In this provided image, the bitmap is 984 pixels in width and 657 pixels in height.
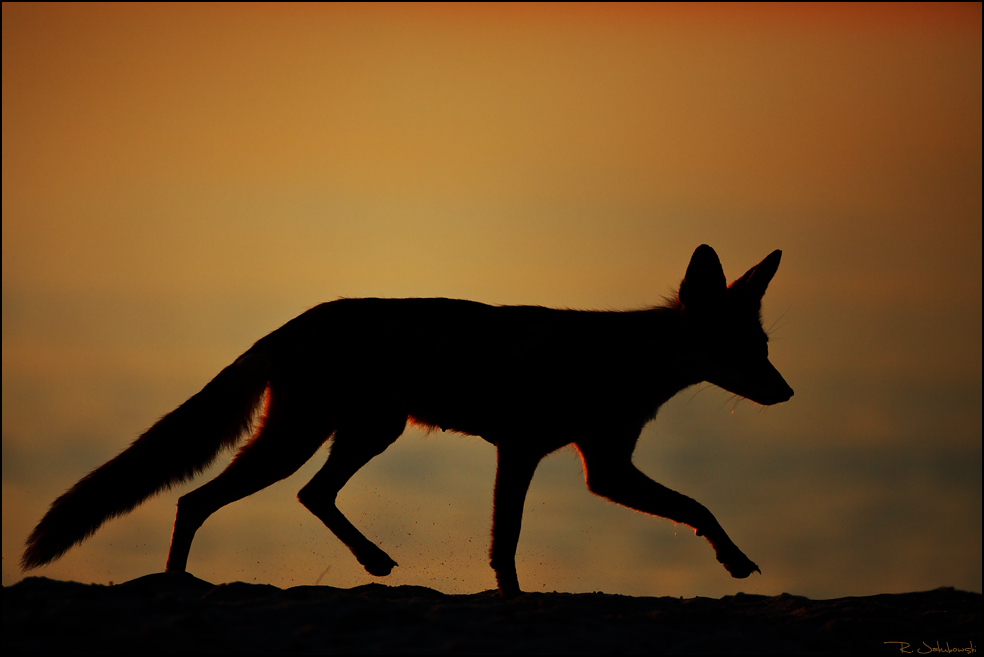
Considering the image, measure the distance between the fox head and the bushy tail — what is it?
328 centimetres

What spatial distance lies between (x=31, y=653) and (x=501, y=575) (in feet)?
10.4

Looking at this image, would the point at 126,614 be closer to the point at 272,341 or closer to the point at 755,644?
the point at 272,341

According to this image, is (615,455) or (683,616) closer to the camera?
(683,616)

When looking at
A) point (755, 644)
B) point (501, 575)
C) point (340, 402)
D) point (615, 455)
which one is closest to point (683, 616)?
point (755, 644)

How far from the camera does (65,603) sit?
17.0ft

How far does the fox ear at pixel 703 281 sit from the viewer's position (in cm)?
720

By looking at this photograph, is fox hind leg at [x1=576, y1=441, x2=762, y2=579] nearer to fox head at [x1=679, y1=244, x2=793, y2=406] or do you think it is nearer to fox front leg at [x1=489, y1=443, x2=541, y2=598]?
fox head at [x1=679, y1=244, x2=793, y2=406]

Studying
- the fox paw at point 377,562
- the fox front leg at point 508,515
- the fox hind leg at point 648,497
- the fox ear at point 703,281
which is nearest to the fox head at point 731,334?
the fox ear at point 703,281

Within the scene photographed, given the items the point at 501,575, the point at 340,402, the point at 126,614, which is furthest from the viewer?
the point at 340,402

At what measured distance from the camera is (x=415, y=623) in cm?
528

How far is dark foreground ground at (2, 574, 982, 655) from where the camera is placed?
4.73 metres

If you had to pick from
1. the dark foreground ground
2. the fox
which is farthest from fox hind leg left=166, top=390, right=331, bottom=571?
the dark foreground ground

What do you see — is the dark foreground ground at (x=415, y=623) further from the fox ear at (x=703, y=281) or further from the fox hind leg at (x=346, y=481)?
the fox ear at (x=703, y=281)

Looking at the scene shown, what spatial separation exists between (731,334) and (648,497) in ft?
4.66
